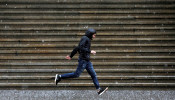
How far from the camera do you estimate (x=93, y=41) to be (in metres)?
8.12

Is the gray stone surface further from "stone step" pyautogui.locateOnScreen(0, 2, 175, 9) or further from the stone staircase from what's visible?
"stone step" pyautogui.locateOnScreen(0, 2, 175, 9)

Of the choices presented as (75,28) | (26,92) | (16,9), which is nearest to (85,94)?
(26,92)

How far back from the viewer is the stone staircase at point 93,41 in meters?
7.72

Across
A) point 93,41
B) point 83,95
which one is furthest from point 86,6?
point 83,95

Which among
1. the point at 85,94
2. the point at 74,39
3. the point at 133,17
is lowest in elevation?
the point at 85,94

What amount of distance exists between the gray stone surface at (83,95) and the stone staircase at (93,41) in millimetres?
255

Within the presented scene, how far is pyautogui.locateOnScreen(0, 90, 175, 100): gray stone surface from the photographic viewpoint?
666cm

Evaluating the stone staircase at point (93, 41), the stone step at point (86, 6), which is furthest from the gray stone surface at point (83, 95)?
the stone step at point (86, 6)

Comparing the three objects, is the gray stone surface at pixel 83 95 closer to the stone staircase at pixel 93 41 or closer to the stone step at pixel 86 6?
the stone staircase at pixel 93 41

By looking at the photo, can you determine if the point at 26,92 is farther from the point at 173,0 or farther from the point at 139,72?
the point at 173,0

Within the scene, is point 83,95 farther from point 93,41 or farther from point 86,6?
point 86,6

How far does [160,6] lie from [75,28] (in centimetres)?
255

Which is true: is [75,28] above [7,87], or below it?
above

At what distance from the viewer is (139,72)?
7.79 metres
